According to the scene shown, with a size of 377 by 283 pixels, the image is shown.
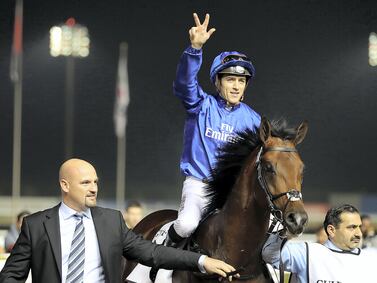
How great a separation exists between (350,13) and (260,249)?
8798 mm

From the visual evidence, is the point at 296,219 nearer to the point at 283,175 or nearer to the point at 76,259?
the point at 283,175

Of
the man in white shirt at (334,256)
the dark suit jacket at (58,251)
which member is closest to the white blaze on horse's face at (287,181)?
the man in white shirt at (334,256)

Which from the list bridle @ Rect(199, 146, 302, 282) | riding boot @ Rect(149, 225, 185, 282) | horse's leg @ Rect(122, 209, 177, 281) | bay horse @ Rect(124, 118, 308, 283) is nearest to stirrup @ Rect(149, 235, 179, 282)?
riding boot @ Rect(149, 225, 185, 282)

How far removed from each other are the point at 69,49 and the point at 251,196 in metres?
8.86

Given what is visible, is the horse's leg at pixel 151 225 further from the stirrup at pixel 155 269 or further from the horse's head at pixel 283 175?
the horse's head at pixel 283 175

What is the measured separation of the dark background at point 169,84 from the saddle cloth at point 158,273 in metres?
7.44

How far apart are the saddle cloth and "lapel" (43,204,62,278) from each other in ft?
2.91

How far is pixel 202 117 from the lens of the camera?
416cm

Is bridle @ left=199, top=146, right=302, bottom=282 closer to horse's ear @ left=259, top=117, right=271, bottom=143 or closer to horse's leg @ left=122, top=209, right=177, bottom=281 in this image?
horse's ear @ left=259, top=117, right=271, bottom=143

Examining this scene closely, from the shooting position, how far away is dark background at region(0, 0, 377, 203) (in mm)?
11922

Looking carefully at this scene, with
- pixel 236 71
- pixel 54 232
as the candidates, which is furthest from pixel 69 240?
pixel 236 71

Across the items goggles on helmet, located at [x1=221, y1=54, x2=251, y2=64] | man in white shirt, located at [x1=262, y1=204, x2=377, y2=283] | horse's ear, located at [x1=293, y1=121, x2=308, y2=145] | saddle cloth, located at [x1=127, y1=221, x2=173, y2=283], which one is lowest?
saddle cloth, located at [x1=127, y1=221, x2=173, y2=283]

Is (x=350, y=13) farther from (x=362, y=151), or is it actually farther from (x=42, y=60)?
(x=42, y=60)

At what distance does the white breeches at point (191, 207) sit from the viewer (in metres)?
3.92
